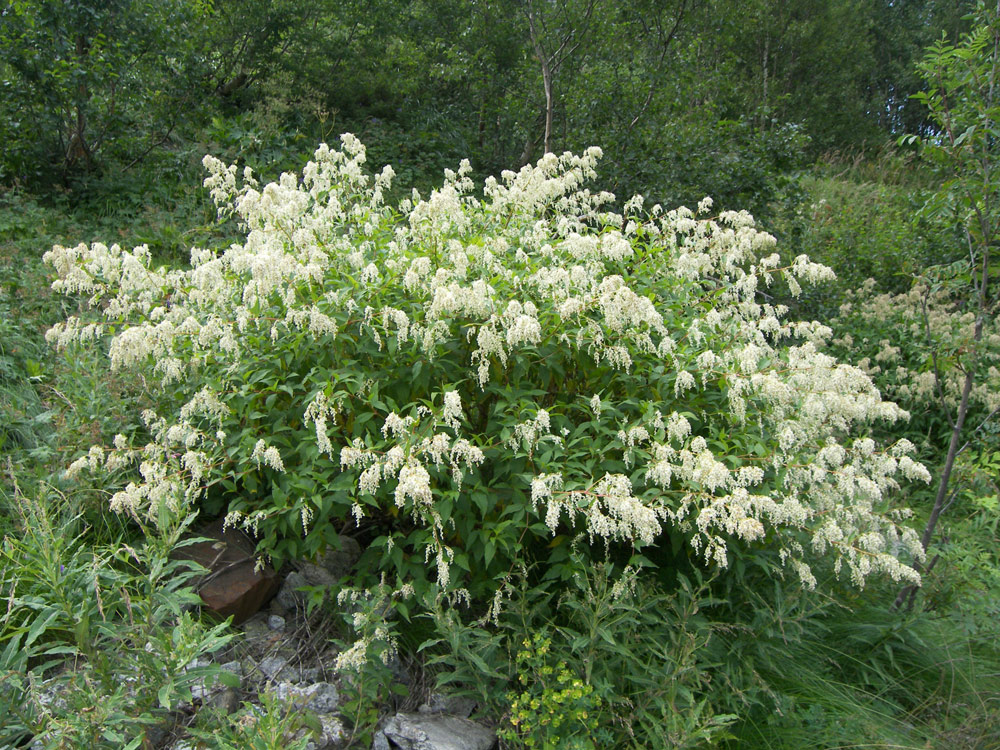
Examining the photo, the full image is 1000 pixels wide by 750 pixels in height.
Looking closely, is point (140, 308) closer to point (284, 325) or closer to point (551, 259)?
point (284, 325)

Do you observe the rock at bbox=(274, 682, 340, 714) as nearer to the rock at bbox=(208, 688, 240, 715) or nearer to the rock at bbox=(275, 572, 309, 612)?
the rock at bbox=(208, 688, 240, 715)

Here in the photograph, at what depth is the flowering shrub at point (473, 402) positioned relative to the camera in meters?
2.96

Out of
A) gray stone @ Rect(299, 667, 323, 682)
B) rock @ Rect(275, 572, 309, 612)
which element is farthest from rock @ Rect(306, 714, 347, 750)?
rock @ Rect(275, 572, 309, 612)

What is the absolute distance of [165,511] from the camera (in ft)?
8.90

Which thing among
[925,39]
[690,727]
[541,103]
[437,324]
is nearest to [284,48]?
[541,103]

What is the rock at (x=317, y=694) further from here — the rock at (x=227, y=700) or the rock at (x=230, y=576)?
the rock at (x=230, y=576)

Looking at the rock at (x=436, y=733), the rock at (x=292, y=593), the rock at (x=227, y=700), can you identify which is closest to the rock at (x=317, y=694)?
the rock at (x=227, y=700)

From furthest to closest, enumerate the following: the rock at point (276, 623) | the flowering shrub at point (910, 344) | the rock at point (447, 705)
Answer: the flowering shrub at point (910, 344), the rock at point (276, 623), the rock at point (447, 705)

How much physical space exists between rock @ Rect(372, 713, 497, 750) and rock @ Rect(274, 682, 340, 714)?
27cm

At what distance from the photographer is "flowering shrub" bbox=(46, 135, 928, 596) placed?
2.96 metres

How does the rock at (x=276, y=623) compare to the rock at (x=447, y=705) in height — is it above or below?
below

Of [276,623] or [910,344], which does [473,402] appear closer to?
[276,623]

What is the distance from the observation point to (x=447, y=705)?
3.13m

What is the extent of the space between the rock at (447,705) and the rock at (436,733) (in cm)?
4
